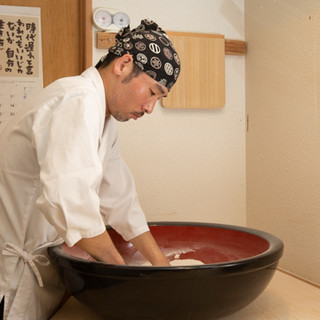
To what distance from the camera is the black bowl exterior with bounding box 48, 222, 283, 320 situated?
91cm

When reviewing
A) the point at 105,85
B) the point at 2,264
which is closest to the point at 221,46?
the point at 105,85

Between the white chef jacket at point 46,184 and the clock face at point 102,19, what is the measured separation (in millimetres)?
575

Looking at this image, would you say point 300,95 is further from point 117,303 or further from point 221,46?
point 117,303

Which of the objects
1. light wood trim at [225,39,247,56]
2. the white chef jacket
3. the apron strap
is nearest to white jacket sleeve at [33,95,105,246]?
the white chef jacket

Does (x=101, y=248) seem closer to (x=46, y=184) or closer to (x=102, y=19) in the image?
(x=46, y=184)

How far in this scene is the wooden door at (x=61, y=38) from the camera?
1862 millimetres

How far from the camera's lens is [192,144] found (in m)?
1.90

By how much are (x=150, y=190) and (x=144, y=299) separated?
929 mm

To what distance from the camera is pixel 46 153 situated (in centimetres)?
92

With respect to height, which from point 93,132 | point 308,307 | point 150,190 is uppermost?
point 93,132

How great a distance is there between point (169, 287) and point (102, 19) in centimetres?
120

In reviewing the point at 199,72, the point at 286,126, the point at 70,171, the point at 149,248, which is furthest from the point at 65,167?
the point at 199,72

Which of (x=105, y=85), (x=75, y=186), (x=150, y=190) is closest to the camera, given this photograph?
(x=75, y=186)

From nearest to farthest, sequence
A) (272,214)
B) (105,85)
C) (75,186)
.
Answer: (75,186), (105,85), (272,214)
